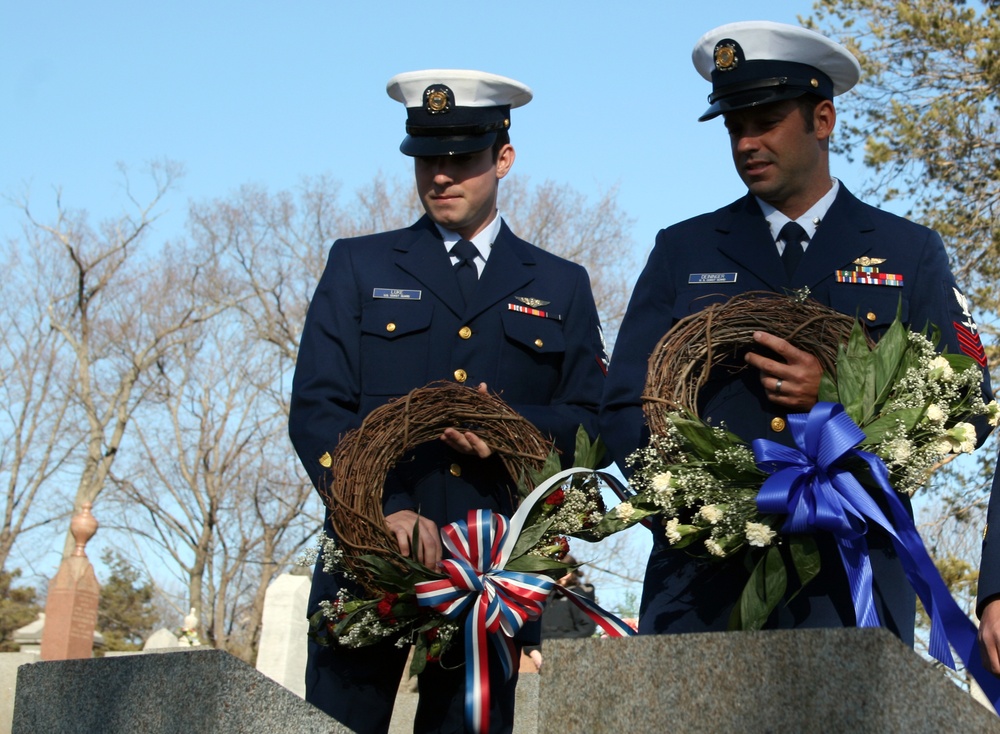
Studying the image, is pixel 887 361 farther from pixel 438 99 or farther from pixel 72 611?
pixel 72 611

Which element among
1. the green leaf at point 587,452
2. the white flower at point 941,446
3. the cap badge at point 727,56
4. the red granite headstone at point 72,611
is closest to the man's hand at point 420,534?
the green leaf at point 587,452

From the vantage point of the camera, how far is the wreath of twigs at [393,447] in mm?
3820

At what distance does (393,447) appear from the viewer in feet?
12.8

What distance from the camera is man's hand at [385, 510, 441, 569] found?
3820 millimetres

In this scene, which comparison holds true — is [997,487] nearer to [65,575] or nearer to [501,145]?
[501,145]

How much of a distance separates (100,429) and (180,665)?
87.8ft

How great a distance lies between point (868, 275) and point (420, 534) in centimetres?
147

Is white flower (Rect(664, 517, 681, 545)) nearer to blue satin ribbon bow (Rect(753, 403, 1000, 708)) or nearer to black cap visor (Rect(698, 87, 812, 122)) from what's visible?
blue satin ribbon bow (Rect(753, 403, 1000, 708))

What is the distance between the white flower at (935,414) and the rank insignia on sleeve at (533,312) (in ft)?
5.04

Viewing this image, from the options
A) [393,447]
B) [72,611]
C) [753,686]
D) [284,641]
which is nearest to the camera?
[753,686]

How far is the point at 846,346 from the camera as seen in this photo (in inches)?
134

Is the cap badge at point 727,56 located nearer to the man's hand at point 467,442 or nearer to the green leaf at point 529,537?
the man's hand at point 467,442

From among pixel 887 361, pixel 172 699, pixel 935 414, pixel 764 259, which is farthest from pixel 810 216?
pixel 172 699

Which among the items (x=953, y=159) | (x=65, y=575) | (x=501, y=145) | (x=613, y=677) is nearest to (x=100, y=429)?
(x=65, y=575)
